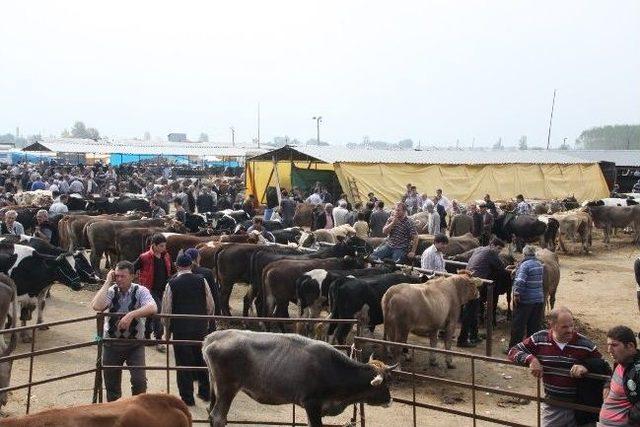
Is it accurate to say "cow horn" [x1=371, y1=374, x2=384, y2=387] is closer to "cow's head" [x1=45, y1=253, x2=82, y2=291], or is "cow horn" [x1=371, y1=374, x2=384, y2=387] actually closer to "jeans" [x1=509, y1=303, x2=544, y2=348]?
"jeans" [x1=509, y1=303, x2=544, y2=348]

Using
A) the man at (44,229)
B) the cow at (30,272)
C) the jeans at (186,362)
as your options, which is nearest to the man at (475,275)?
the jeans at (186,362)

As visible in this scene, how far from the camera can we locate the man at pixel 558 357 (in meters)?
5.43

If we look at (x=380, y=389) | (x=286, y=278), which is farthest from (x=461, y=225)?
(x=380, y=389)

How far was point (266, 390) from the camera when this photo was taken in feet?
21.6

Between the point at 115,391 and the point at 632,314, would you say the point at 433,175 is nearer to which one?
the point at 632,314

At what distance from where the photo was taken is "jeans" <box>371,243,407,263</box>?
13.1 meters

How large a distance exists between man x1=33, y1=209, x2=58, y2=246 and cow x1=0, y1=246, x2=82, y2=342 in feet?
11.7

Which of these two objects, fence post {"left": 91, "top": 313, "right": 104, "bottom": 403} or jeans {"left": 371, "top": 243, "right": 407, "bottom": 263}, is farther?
jeans {"left": 371, "top": 243, "right": 407, "bottom": 263}

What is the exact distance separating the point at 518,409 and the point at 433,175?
20.7m

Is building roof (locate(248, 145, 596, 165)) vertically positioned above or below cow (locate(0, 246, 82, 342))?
above

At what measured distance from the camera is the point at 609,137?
17262cm

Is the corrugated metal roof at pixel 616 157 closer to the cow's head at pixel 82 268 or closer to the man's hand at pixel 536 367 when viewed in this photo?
the cow's head at pixel 82 268

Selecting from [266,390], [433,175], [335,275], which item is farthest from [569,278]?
[266,390]

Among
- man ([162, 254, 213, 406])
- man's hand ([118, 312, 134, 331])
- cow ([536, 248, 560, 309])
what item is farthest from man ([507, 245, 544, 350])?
man's hand ([118, 312, 134, 331])
